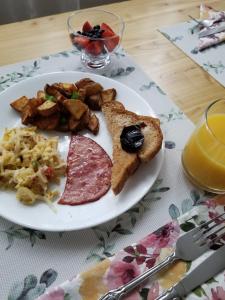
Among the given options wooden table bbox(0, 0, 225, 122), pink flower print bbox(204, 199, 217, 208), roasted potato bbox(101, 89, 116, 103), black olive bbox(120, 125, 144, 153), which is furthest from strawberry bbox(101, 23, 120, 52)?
pink flower print bbox(204, 199, 217, 208)

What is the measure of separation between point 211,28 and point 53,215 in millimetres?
1121

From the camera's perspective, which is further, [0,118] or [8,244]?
[0,118]

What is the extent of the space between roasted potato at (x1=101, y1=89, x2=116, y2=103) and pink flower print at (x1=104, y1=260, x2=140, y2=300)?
53cm

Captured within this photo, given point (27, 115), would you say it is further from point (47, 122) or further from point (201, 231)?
point (201, 231)

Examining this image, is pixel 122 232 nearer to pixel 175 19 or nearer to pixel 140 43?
pixel 140 43

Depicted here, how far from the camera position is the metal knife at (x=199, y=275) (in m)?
0.72

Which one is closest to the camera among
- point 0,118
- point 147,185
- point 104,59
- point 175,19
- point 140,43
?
point 147,185

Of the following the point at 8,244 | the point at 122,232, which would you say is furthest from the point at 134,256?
the point at 8,244

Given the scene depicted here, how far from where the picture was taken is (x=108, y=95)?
1.13 m

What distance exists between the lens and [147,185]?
904mm

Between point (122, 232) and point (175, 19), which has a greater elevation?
point (175, 19)

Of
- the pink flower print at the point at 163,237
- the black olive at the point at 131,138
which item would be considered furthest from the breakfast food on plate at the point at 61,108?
the pink flower print at the point at 163,237

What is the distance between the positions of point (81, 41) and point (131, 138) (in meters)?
0.53

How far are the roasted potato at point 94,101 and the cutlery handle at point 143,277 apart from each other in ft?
1.77
